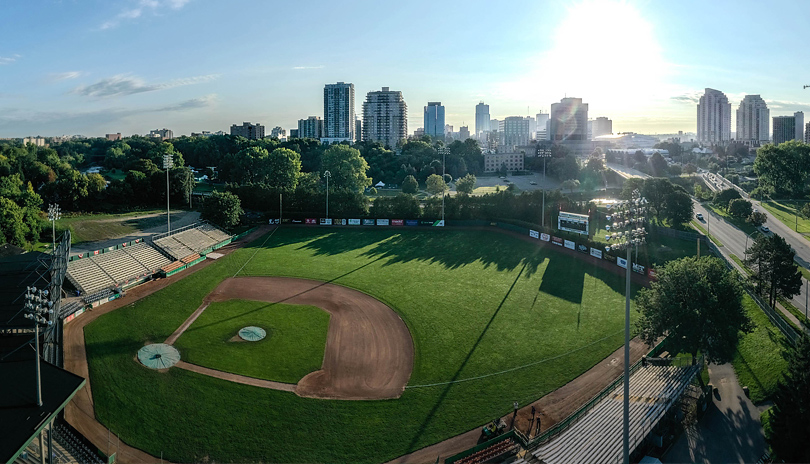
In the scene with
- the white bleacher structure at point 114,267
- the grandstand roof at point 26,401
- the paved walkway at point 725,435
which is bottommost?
the paved walkway at point 725,435

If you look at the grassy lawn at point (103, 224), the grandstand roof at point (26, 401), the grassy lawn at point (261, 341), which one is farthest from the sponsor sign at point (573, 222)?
the grassy lawn at point (103, 224)

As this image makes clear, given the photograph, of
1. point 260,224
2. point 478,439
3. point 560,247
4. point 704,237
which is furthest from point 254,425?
point 704,237

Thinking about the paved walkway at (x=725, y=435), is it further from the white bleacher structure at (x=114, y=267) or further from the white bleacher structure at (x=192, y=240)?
the white bleacher structure at (x=192, y=240)

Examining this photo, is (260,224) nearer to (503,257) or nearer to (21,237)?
(21,237)

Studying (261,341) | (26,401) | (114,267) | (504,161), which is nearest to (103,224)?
(114,267)

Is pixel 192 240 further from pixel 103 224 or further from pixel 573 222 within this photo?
pixel 573 222

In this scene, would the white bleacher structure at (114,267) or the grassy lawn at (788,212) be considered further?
the grassy lawn at (788,212)

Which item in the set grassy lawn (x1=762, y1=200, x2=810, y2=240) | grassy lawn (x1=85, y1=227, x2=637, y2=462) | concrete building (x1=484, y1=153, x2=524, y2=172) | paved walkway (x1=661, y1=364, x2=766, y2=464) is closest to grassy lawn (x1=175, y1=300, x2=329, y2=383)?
grassy lawn (x1=85, y1=227, x2=637, y2=462)
